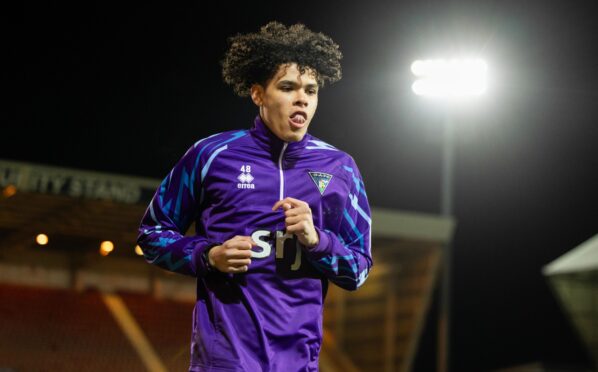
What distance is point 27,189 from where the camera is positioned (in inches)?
290

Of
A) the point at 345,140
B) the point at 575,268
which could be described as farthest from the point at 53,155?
the point at 575,268

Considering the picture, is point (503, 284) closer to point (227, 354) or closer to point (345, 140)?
point (345, 140)

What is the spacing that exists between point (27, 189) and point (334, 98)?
129 inches

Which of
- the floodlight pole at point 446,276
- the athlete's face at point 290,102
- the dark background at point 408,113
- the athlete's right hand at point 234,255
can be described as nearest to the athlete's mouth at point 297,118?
the athlete's face at point 290,102

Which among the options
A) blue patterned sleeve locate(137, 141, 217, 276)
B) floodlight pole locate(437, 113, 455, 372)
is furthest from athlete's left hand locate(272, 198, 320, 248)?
floodlight pole locate(437, 113, 455, 372)

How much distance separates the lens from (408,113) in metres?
10.0

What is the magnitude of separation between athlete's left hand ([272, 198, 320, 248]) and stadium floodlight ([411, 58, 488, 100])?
730 centimetres

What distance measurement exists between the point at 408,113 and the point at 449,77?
2.51ft

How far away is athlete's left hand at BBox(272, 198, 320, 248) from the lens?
204cm

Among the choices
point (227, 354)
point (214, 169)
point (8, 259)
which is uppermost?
point (214, 169)

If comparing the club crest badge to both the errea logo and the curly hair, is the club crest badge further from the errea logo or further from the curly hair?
the curly hair

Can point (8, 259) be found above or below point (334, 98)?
below

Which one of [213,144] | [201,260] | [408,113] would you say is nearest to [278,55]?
[213,144]

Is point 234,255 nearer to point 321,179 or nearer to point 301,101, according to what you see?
point 321,179
